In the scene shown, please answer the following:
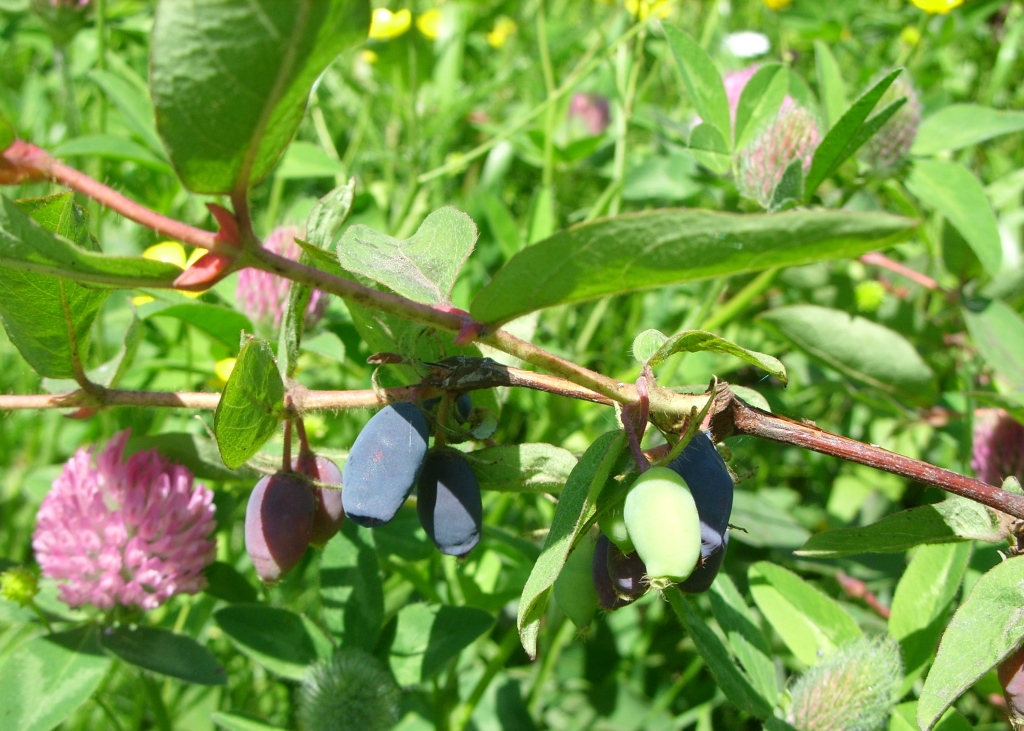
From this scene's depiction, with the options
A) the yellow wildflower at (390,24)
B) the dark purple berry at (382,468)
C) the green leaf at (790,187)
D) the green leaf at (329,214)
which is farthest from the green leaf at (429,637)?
the yellow wildflower at (390,24)

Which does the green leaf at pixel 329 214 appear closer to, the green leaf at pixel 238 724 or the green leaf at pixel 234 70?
the green leaf at pixel 234 70

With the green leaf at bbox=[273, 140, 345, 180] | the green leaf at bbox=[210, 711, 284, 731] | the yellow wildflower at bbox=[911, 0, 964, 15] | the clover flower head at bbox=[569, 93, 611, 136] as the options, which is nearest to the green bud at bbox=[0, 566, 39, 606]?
the green leaf at bbox=[210, 711, 284, 731]

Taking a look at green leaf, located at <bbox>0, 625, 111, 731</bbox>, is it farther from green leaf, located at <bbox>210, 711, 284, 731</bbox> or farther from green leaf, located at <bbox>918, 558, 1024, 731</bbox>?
green leaf, located at <bbox>918, 558, 1024, 731</bbox>

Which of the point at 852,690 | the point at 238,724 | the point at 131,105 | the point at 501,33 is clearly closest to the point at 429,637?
the point at 238,724

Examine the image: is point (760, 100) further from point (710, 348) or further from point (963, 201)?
point (710, 348)

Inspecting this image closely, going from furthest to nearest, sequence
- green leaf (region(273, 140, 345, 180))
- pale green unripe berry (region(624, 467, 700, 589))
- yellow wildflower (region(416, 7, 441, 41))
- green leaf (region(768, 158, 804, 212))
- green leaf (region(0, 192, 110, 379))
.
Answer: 1. yellow wildflower (region(416, 7, 441, 41))
2. green leaf (region(273, 140, 345, 180))
3. green leaf (region(768, 158, 804, 212))
4. green leaf (region(0, 192, 110, 379))
5. pale green unripe berry (region(624, 467, 700, 589))

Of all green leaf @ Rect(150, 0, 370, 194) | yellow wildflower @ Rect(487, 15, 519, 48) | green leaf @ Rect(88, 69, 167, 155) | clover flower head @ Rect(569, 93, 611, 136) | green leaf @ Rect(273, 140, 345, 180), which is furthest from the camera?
yellow wildflower @ Rect(487, 15, 519, 48)
